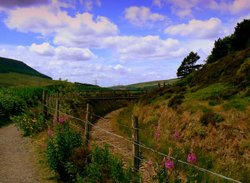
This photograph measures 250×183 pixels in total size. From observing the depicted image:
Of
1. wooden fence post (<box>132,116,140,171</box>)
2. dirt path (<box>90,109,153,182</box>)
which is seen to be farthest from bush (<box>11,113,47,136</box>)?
wooden fence post (<box>132,116,140,171</box>)

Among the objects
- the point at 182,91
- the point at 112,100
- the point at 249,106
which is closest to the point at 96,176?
the point at 249,106

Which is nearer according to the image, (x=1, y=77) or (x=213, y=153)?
(x=213, y=153)

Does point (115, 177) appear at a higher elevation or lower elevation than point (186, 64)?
lower

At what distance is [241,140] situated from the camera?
16453 millimetres

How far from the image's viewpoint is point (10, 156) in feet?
57.9

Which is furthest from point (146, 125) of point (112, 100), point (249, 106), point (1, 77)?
point (1, 77)

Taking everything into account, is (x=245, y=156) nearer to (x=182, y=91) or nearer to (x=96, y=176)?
(x=96, y=176)

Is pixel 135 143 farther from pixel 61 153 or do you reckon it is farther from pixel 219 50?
pixel 219 50

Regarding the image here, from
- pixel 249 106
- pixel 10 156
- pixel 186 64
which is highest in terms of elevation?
pixel 186 64

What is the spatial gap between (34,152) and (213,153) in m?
7.53

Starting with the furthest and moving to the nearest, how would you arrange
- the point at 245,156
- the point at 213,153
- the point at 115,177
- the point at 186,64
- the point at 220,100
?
1. the point at 186,64
2. the point at 220,100
3. the point at 213,153
4. the point at 245,156
5. the point at 115,177

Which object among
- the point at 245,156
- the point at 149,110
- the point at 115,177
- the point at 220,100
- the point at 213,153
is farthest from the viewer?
the point at 149,110

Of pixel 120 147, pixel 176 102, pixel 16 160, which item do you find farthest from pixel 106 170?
pixel 176 102

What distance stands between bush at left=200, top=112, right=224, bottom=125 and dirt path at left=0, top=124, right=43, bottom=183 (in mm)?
8131
